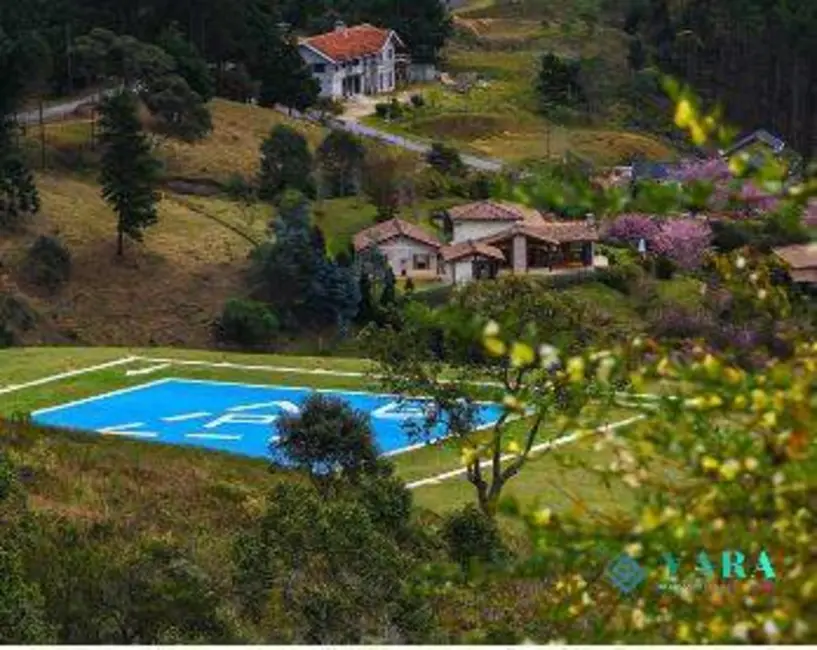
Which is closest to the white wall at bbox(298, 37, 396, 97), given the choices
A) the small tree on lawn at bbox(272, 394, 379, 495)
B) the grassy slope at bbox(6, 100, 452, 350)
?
the grassy slope at bbox(6, 100, 452, 350)

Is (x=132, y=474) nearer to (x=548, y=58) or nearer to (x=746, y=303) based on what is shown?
(x=746, y=303)

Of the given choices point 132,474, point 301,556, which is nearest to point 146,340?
point 132,474

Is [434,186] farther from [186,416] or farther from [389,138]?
[186,416]

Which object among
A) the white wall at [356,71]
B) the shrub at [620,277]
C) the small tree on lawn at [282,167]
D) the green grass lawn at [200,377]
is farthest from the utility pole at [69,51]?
the green grass lawn at [200,377]

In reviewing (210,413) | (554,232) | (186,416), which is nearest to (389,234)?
(554,232)

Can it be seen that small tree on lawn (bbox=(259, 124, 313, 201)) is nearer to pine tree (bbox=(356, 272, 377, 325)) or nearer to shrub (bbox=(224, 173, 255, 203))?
shrub (bbox=(224, 173, 255, 203))

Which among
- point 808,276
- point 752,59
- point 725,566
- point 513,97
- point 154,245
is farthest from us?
point 513,97

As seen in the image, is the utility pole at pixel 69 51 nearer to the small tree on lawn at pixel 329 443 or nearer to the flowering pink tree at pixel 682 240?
the flowering pink tree at pixel 682 240

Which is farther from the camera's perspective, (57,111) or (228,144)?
(228,144)
